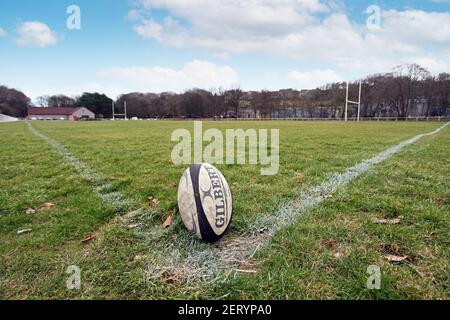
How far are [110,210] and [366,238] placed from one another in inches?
107

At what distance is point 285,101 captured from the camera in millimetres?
75500

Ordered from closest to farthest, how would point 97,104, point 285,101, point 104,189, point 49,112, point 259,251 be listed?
point 259,251 → point 104,189 → point 285,101 → point 49,112 → point 97,104

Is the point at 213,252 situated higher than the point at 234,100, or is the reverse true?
the point at 234,100

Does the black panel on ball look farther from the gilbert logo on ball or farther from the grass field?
the grass field

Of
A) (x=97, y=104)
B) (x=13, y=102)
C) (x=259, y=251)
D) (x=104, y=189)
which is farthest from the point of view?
(x=97, y=104)

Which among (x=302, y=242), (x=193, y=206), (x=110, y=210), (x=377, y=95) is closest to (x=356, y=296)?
(x=302, y=242)

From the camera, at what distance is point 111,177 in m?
4.91

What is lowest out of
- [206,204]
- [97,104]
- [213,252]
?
[213,252]

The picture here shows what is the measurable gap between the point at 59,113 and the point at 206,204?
339 ft

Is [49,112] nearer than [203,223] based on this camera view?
No

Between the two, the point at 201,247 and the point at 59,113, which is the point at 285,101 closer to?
the point at 59,113

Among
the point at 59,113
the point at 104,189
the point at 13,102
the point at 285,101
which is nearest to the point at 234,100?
the point at 285,101

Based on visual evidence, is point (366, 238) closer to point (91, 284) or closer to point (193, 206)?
point (193, 206)

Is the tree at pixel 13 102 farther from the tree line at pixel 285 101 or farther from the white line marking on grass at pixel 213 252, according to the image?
the white line marking on grass at pixel 213 252
